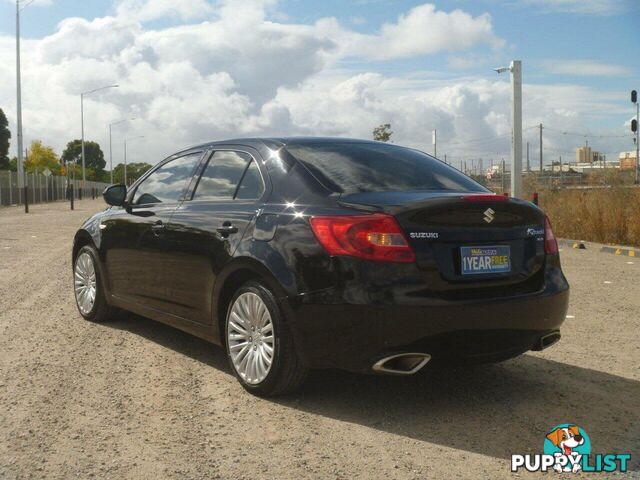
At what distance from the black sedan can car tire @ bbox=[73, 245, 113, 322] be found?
1420 millimetres

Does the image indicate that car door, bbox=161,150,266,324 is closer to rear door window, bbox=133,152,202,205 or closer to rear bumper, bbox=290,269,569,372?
rear door window, bbox=133,152,202,205

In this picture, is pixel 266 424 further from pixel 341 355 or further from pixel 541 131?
pixel 541 131

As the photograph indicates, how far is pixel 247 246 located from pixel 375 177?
89cm

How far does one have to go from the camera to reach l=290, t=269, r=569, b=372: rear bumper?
157 inches

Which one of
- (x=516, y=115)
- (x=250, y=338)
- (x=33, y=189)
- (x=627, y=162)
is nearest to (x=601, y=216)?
(x=516, y=115)

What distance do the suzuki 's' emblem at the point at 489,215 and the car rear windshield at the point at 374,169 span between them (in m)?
0.53

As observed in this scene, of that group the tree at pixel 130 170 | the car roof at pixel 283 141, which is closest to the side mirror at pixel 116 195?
the car roof at pixel 283 141

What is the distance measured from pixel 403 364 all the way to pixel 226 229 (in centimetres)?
149

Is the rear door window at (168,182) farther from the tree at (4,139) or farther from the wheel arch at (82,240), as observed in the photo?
the tree at (4,139)

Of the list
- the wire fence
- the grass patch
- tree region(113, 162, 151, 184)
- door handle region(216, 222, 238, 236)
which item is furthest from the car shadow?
tree region(113, 162, 151, 184)

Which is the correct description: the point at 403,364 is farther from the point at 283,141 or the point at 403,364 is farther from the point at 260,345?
the point at 283,141

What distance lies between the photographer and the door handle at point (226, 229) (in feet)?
15.8

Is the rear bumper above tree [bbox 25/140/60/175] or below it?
below

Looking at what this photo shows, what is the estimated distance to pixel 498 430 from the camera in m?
4.04
